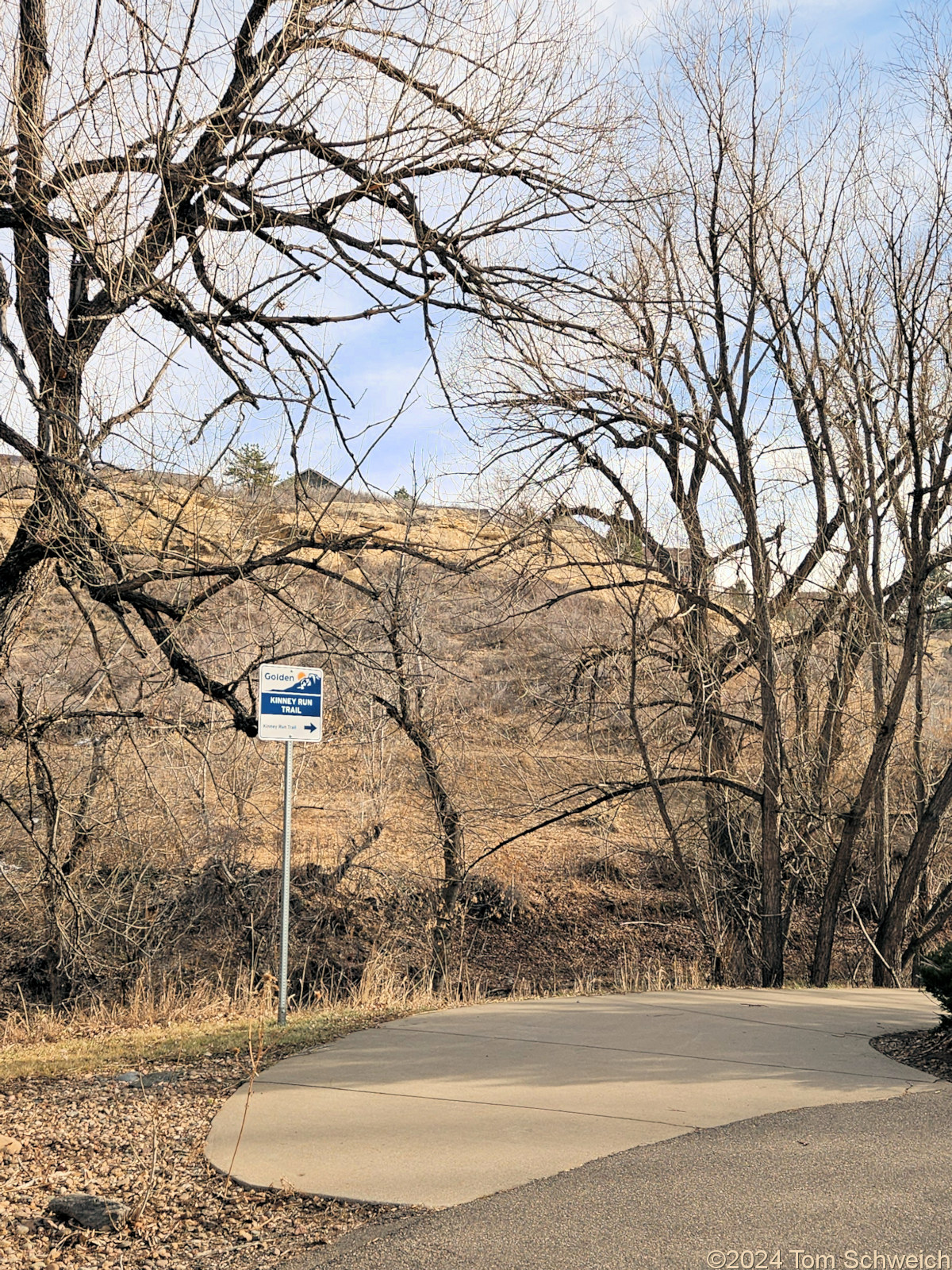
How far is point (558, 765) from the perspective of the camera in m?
18.0

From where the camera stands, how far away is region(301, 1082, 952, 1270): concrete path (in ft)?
12.7

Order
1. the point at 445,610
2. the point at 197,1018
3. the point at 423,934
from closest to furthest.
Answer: the point at 197,1018, the point at 423,934, the point at 445,610

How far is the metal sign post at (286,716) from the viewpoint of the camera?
8.17m

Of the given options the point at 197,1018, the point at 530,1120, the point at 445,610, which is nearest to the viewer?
the point at 530,1120

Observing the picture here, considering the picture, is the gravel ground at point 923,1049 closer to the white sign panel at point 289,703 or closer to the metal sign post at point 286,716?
the metal sign post at point 286,716

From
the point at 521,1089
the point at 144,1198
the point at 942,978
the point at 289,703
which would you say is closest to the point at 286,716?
the point at 289,703

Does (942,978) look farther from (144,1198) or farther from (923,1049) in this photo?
(144,1198)

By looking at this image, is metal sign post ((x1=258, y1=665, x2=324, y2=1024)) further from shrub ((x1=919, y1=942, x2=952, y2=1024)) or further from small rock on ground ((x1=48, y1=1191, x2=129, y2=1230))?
shrub ((x1=919, y1=942, x2=952, y2=1024))

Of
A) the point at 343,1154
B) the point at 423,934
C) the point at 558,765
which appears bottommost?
the point at 423,934

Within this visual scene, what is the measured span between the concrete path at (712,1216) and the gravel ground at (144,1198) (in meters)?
0.28

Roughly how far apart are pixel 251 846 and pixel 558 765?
5421mm

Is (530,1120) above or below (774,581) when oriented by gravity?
below

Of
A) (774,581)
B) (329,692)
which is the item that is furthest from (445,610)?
(774,581)

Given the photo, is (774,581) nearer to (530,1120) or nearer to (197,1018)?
(197,1018)
